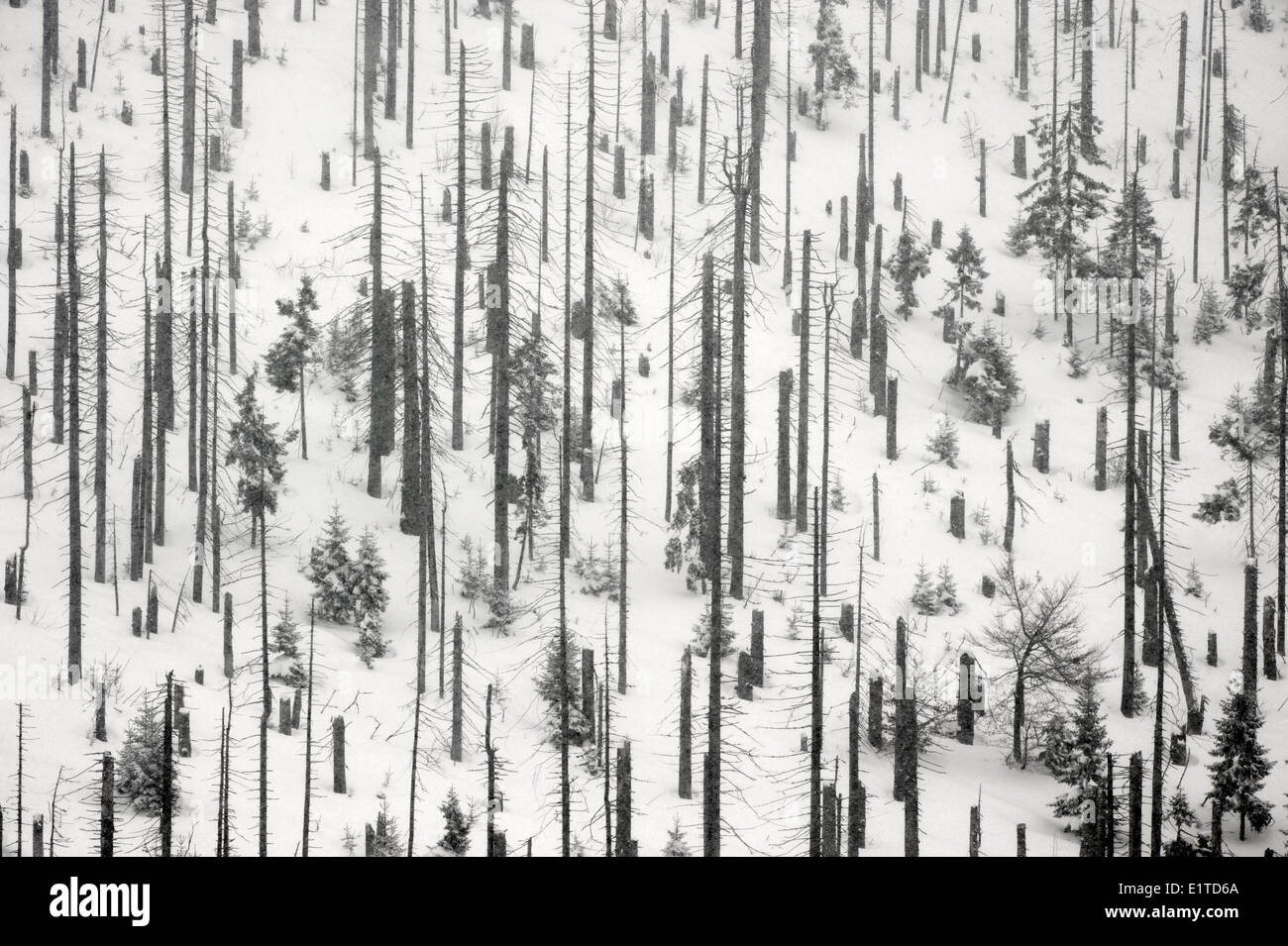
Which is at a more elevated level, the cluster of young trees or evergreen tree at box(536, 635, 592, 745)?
the cluster of young trees

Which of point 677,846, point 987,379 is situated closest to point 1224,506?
point 987,379

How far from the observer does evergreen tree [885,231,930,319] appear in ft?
143

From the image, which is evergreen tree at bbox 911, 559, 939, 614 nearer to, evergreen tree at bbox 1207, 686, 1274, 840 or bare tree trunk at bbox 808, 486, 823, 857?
evergreen tree at bbox 1207, 686, 1274, 840

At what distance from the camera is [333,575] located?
28938 mm

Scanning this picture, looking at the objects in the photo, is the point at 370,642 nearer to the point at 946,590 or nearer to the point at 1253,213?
the point at 946,590

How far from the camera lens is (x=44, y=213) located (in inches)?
1537

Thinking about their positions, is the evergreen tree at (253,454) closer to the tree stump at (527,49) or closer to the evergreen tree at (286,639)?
the evergreen tree at (286,639)

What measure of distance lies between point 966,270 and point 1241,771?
74.7ft

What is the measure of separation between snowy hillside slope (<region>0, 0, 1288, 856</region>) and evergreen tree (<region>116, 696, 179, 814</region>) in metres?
0.49

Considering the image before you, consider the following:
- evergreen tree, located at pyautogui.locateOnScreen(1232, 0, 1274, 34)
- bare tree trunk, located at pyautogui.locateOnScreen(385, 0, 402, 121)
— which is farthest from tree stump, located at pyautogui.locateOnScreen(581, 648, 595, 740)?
evergreen tree, located at pyautogui.locateOnScreen(1232, 0, 1274, 34)

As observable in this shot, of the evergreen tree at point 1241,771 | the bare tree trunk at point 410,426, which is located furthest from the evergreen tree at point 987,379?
the bare tree trunk at point 410,426

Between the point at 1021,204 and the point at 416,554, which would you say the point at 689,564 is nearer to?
the point at 416,554

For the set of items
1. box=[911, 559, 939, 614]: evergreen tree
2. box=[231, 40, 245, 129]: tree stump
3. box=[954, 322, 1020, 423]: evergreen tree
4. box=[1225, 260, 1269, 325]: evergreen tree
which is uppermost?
box=[231, 40, 245, 129]: tree stump

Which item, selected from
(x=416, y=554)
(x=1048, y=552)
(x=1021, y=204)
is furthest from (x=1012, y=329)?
(x=416, y=554)
